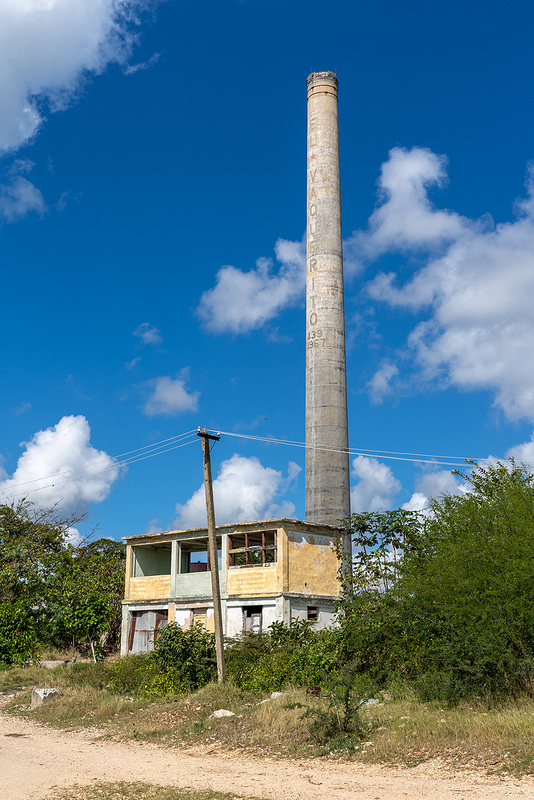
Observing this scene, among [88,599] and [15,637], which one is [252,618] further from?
[15,637]

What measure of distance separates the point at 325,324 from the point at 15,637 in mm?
18050

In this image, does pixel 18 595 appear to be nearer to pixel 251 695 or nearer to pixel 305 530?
pixel 305 530

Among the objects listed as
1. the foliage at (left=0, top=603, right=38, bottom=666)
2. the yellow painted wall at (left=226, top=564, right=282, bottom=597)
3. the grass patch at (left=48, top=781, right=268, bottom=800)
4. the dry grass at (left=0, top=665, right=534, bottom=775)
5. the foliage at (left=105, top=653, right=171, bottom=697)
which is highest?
the yellow painted wall at (left=226, top=564, right=282, bottom=597)

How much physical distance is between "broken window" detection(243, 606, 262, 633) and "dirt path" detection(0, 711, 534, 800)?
10492 mm

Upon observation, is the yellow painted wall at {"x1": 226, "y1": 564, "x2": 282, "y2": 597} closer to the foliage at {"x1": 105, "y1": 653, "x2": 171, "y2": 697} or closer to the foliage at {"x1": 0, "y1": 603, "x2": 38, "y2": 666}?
the foliage at {"x1": 105, "y1": 653, "x2": 171, "y2": 697}

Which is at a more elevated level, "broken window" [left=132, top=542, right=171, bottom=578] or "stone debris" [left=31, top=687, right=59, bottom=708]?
"broken window" [left=132, top=542, right=171, bottom=578]

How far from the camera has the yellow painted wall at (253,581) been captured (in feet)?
77.6

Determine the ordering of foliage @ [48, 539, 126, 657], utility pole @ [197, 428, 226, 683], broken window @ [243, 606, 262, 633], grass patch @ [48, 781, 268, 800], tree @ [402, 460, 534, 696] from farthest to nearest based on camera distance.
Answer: foliage @ [48, 539, 126, 657] < broken window @ [243, 606, 262, 633] < utility pole @ [197, 428, 226, 683] < tree @ [402, 460, 534, 696] < grass patch @ [48, 781, 268, 800]

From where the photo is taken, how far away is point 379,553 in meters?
25.9

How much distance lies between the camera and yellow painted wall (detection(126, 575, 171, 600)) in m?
27.3

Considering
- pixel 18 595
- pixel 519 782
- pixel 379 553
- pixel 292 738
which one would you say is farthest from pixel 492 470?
pixel 18 595

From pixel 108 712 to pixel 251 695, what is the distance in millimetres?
3395

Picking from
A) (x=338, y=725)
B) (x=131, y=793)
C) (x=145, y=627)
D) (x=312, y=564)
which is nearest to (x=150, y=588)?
(x=145, y=627)

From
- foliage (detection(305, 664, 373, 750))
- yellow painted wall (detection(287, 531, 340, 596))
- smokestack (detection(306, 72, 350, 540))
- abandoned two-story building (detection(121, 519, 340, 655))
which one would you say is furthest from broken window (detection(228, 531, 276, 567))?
foliage (detection(305, 664, 373, 750))
